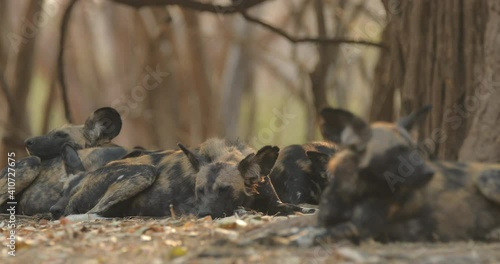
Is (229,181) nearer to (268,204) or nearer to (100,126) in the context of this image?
(268,204)

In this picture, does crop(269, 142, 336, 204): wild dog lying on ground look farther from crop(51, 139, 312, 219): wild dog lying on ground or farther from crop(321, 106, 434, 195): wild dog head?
crop(321, 106, 434, 195): wild dog head

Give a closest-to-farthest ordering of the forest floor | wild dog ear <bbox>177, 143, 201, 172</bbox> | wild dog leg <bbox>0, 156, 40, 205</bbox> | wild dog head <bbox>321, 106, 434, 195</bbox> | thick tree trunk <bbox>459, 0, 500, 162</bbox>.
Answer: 1. the forest floor
2. wild dog head <bbox>321, 106, 434, 195</bbox>
3. thick tree trunk <bbox>459, 0, 500, 162</bbox>
4. wild dog ear <bbox>177, 143, 201, 172</bbox>
5. wild dog leg <bbox>0, 156, 40, 205</bbox>

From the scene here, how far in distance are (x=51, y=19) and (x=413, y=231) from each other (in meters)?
16.5

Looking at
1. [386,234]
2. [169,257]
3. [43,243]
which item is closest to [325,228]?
[386,234]

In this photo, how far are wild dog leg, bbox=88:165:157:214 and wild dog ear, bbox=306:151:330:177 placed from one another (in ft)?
4.61

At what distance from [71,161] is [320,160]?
2.30 m

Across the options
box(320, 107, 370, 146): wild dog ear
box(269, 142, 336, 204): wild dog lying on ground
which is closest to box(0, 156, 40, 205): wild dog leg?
box(269, 142, 336, 204): wild dog lying on ground

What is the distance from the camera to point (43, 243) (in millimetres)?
5922

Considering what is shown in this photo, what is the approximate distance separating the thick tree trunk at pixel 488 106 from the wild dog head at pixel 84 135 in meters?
3.82

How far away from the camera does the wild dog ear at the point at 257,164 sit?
7762 mm

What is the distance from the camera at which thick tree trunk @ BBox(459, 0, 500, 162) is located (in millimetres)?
7340

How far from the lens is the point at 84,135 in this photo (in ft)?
32.6

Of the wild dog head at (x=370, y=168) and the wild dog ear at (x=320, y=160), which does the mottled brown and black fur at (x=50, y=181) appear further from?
the wild dog head at (x=370, y=168)

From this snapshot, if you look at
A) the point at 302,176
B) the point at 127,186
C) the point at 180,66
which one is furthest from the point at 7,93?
the point at 302,176
